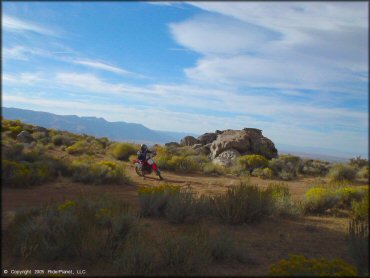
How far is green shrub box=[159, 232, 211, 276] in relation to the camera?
211 inches

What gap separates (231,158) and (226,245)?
1769cm

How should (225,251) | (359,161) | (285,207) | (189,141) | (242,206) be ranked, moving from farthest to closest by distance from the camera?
(189,141) < (359,161) < (285,207) < (242,206) < (225,251)

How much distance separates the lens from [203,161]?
23828 mm

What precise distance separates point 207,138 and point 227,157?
8.09 m

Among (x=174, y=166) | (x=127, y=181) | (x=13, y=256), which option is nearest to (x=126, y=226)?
(x=13, y=256)

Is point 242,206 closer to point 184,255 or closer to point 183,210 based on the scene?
point 183,210

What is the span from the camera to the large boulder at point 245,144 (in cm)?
2511

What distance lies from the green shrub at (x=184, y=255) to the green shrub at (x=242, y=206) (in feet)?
8.00

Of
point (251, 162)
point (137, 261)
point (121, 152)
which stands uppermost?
point (251, 162)

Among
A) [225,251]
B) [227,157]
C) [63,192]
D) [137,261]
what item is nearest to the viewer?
[137,261]

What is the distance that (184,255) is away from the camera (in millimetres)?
5500

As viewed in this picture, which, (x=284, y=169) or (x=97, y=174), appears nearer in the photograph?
(x=97, y=174)

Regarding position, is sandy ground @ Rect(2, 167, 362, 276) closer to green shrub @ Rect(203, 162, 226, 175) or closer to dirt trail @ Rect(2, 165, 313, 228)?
dirt trail @ Rect(2, 165, 313, 228)

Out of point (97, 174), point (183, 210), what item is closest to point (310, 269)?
point (183, 210)
